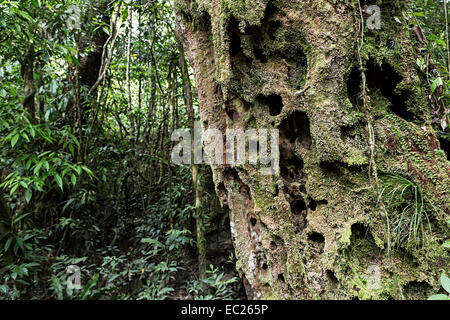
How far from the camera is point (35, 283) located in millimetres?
2527

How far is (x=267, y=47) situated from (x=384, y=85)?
764 mm

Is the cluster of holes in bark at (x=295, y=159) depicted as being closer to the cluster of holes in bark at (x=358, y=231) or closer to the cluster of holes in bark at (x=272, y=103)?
the cluster of holes in bark at (x=272, y=103)

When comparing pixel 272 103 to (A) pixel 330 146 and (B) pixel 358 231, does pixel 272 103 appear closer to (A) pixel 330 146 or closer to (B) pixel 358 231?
(A) pixel 330 146

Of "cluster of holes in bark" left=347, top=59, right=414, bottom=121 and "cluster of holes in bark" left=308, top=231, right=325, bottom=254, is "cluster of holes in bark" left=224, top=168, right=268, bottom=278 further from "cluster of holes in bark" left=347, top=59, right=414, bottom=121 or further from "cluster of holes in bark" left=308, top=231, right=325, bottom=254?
"cluster of holes in bark" left=347, top=59, right=414, bottom=121

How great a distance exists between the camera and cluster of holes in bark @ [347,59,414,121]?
1646 mm

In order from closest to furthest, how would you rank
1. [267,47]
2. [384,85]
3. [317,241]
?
[317,241]
[384,85]
[267,47]

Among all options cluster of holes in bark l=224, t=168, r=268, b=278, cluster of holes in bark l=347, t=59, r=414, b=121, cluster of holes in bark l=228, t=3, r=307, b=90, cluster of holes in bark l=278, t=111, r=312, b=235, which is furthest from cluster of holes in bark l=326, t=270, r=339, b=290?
cluster of holes in bark l=228, t=3, r=307, b=90

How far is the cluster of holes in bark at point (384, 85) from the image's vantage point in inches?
64.8

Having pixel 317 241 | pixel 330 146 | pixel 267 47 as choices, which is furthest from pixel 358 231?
pixel 267 47

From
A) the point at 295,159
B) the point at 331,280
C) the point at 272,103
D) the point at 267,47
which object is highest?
the point at 267,47

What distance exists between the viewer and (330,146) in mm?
1527

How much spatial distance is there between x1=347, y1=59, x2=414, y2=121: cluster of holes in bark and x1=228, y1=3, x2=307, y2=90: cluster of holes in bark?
0.30 meters

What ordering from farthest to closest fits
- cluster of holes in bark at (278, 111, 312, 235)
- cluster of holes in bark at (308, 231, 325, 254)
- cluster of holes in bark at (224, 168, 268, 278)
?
cluster of holes in bark at (224, 168, 268, 278), cluster of holes in bark at (278, 111, 312, 235), cluster of holes in bark at (308, 231, 325, 254)

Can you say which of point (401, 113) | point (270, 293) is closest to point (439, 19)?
point (401, 113)
